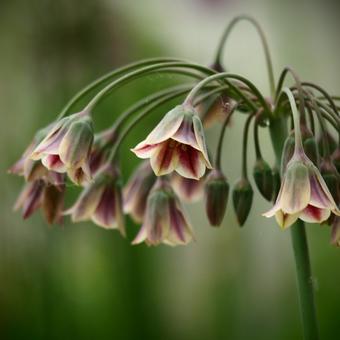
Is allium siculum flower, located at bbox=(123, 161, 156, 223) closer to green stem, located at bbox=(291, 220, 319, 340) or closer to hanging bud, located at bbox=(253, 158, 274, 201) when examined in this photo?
hanging bud, located at bbox=(253, 158, 274, 201)

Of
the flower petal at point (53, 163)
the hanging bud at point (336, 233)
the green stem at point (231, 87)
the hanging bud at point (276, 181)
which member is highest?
the green stem at point (231, 87)

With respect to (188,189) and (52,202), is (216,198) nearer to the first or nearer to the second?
(188,189)

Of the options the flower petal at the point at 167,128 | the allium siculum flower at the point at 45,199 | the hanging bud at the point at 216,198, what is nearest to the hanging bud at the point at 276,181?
the hanging bud at the point at 216,198

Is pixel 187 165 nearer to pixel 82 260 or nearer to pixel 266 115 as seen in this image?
pixel 266 115

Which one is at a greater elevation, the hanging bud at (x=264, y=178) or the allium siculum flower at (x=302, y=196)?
the hanging bud at (x=264, y=178)

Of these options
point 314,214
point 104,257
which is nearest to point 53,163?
point 314,214

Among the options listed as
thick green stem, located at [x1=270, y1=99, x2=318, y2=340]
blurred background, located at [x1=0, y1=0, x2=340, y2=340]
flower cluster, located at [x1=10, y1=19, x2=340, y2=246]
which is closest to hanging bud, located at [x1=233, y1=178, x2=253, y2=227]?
flower cluster, located at [x1=10, y1=19, x2=340, y2=246]

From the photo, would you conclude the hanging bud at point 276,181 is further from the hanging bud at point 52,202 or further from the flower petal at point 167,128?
the hanging bud at point 52,202
